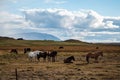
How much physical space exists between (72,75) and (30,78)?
4070 millimetres

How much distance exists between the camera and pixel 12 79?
25.3 meters

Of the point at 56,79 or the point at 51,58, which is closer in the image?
the point at 56,79

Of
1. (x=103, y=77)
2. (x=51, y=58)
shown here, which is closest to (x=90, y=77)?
(x=103, y=77)

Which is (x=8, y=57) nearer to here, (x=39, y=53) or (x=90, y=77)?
(x=39, y=53)

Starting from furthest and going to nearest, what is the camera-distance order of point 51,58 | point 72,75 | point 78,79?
point 51,58
point 72,75
point 78,79

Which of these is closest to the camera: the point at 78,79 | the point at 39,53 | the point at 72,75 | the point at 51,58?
the point at 78,79

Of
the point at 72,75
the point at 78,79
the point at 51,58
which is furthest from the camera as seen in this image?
the point at 51,58

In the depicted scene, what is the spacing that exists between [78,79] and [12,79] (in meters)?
5.51

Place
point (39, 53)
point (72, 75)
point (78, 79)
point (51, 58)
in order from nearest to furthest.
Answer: point (78, 79)
point (72, 75)
point (39, 53)
point (51, 58)

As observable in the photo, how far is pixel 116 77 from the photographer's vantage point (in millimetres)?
25984

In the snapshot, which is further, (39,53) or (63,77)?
(39,53)

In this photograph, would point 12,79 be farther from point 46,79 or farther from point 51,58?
point 51,58

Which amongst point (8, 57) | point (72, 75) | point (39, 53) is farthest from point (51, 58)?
point (72, 75)

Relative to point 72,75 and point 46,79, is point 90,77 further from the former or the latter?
point 46,79
